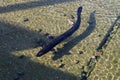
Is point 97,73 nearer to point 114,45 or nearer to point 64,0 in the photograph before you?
point 114,45

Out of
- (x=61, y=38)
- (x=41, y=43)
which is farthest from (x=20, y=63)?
(x=61, y=38)

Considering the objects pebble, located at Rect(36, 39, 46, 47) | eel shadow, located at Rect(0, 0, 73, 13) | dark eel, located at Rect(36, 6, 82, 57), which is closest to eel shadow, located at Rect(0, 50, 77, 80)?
dark eel, located at Rect(36, 6, 82, 57)

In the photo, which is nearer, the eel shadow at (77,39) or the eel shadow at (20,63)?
the eel shadow at (20,63)

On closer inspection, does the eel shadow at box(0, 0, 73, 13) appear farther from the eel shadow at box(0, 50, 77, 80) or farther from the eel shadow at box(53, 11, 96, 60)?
the eel shadow at box(0, 50, 77, 80)

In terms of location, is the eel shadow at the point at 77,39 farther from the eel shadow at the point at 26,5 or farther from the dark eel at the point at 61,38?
the eel shadow at the point at 26,5

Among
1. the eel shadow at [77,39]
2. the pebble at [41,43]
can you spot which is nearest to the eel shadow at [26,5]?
the eel shadow at [77,39]

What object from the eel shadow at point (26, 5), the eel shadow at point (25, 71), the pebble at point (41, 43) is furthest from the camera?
the eel shadow at point (26, 5)

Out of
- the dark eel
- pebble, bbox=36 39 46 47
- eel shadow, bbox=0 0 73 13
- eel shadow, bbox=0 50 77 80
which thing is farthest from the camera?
eel shadow, bbox=0 0 73 13

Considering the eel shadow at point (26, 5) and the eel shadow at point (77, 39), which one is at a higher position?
the eel shadow at point (26, 5)
